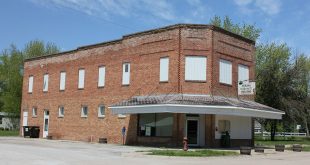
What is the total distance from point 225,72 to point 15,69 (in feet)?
136

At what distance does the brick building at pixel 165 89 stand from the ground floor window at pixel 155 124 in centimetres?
7

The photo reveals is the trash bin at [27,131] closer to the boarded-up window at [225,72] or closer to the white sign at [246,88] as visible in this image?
the boarded-up window at [225,72]

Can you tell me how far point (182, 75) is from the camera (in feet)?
104

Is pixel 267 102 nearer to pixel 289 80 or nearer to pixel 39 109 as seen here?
pixel 289 80

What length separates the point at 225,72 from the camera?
1313 inches

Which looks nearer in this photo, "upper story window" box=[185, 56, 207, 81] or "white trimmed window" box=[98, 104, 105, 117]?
"upper story window" box=[185, 56, 207, 81]

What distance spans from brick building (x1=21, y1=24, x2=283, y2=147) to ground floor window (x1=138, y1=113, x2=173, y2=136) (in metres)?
0.07

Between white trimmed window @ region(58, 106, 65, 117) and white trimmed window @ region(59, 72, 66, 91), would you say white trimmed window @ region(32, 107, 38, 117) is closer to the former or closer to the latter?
white trimmed window @ region(58, 106, 65, 117)

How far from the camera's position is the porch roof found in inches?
1124

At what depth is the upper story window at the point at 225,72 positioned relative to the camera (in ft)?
108

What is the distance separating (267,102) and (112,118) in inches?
891

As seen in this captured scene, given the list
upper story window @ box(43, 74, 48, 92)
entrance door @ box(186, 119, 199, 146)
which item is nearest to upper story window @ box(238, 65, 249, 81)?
entrance door @ box(186, 119, 199, 146)

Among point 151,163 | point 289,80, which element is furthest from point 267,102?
point 151,163

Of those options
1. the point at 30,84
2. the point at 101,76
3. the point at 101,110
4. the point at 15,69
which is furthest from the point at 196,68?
the point at 15,69
